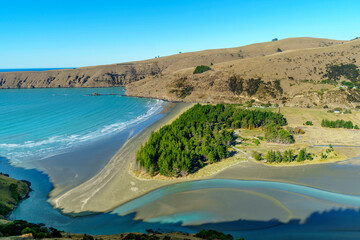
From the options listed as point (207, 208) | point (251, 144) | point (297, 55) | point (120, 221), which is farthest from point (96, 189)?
point (297, 55)

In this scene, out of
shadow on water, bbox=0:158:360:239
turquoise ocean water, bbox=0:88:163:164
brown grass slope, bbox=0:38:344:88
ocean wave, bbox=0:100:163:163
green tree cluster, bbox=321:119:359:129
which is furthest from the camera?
brown grass slope, bbox=0:38:344:88

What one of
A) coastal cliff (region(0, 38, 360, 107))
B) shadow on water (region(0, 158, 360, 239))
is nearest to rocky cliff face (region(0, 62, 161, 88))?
coastal cliff (region(0, 38, 360, 107))

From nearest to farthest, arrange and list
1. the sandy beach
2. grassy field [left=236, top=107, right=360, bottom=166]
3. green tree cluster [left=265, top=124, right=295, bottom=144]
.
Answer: the sandy beach, grassy field [left=236, top=107, right=360, bottom=166], green tree cluster [left=265, top=124, right=295, bottom=144]

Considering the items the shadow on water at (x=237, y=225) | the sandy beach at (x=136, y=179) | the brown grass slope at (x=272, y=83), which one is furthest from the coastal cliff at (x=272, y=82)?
the shadow on water at (x=237, y=225)

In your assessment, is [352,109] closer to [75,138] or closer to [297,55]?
[297,55]

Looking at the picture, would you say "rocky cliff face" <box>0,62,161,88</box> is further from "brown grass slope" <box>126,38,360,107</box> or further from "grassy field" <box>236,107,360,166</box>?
"grassy field" <box>236,107,360,166</box>

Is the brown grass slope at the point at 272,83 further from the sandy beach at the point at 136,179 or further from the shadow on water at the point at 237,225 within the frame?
the shadow on water at the point at 237,225

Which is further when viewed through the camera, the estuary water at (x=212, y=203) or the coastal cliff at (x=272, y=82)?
the coastal cliff at (x=272, y=82)
